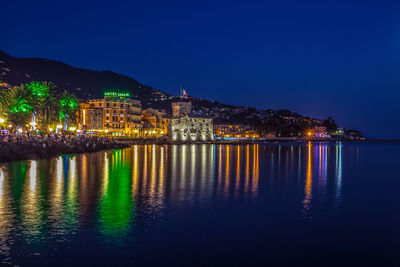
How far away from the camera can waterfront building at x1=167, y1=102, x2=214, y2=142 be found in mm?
163500

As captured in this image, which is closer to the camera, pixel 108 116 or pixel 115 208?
pixel 115 208

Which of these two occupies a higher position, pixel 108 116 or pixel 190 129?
pixel 108 116

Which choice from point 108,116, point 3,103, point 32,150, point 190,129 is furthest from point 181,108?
point 32,150

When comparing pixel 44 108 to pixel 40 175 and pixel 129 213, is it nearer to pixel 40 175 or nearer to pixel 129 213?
pixel 40 175

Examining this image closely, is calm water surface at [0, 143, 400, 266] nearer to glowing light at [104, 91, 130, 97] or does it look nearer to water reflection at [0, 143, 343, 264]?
water reflection at [0, 143, 343, 264]

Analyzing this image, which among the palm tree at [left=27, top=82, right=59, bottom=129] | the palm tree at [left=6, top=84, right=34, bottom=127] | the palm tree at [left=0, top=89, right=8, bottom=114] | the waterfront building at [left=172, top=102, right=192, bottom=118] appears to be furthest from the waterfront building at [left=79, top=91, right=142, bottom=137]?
the palm tree at [left=0, top=89, right=8, bottom=114]

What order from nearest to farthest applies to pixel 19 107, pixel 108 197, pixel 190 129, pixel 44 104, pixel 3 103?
pixel 108 197, pixel 3 103, pixel 19 107, pixel 44 104, pixel 190 129

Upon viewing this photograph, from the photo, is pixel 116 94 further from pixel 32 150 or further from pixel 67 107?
pixel 32 150

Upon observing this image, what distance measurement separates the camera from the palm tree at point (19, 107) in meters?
65.1

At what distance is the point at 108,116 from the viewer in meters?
143

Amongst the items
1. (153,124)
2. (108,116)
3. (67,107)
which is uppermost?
(108,116)

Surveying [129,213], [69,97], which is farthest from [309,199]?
[69,97]

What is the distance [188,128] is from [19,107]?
338 ft

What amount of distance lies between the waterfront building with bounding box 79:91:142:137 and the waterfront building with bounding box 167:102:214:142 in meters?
18.8
